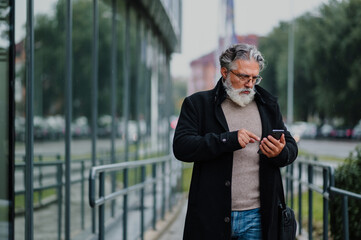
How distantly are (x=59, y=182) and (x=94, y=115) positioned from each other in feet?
2.60

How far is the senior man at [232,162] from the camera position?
275cm

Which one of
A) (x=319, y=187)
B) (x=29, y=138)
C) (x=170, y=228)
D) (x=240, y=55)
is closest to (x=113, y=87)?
(x=170, y=228)

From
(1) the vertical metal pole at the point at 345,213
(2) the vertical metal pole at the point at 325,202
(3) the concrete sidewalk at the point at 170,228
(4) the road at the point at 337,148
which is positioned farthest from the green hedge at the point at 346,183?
(3) the concrete sidewalk at the point at 170,228

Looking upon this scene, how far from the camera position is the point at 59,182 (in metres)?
6.40

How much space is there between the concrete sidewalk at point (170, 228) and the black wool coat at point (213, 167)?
4.17 meters

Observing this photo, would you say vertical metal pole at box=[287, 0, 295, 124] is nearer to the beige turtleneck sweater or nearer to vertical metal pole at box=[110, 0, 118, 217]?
vertical metal pole at box=[110, 0, 118, 217]

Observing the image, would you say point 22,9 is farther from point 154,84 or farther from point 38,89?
point 154,84

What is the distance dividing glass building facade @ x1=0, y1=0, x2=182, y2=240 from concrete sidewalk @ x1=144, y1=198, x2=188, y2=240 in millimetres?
688

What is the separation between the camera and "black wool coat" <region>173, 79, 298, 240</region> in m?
2.73

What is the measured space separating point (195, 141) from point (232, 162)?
0.65ft

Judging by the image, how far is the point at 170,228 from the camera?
27.2ft

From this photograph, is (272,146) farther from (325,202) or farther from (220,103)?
(325,202)

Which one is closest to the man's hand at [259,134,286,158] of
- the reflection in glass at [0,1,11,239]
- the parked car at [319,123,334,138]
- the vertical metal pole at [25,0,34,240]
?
the reflection in glass at [0,1,11,239]

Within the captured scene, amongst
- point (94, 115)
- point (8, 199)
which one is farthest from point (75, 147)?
point (8, 199)
